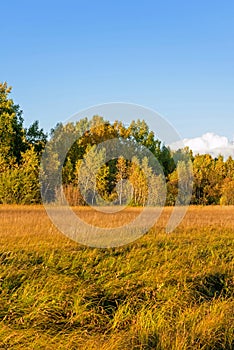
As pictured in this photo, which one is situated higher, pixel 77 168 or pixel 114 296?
pixel 77 168

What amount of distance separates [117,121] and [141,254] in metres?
5.33

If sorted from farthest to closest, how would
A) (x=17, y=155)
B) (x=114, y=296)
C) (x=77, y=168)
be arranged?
(x=17, y=155), (x=77, y=168), (x=114, y=296)

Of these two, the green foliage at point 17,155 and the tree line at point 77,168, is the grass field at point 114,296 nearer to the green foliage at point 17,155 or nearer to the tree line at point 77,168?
the tree line at point 77,168

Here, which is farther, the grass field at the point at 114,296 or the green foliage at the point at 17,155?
the green foliage at the point at 17,155

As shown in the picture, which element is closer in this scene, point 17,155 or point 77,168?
point 77,168

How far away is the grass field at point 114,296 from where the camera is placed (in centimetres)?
525

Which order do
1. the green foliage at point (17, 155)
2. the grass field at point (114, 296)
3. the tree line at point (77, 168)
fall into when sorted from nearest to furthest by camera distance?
the grass field at point (114, 296) < the tree line at point (77, 168) < the green foliage at point (17, 155)

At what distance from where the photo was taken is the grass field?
5.25 meters

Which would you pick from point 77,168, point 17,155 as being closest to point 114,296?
point 77,168

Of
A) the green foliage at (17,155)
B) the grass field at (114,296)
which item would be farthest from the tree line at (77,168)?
the grass field at (114,296)

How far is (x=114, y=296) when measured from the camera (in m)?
6.75

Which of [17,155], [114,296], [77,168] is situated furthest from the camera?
[17,155]

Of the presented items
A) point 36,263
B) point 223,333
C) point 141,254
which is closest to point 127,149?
point 141,254

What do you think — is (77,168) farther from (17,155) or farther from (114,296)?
(114,296)
